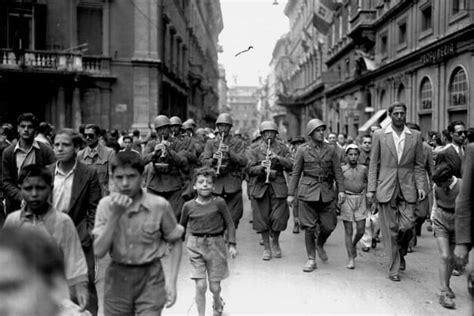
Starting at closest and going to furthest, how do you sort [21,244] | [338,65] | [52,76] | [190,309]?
[21,244], [190,309], [52,76], [338,65]

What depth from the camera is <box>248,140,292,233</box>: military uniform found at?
8102 mm

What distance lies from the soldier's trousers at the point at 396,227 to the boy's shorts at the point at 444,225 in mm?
745

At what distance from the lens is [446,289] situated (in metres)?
5.80

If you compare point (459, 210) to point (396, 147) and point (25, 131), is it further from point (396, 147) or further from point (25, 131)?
point (25, 131)

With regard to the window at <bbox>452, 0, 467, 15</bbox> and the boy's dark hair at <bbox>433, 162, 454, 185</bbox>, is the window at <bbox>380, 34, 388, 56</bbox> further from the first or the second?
the boy's dark hair at <bbox>433, 162, 454, 185</bbox>

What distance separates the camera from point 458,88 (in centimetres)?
1697

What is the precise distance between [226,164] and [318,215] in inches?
66.3

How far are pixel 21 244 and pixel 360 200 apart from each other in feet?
21.9

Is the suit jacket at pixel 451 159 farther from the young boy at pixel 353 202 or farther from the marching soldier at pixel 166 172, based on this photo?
the marching soldier at pixel 166 172

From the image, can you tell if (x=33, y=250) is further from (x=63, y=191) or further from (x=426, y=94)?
(x=426, y=94)

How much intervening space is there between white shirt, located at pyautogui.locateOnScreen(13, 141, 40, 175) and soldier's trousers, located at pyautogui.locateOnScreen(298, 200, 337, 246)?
3.73 m

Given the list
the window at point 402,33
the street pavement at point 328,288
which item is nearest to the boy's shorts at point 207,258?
the street pavement at point 328,288

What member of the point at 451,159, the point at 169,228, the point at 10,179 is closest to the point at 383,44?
the point at 451,159

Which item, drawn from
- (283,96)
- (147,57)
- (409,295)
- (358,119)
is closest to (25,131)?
(409,295)
